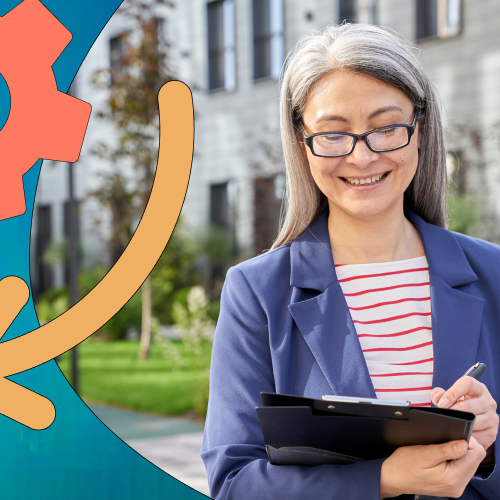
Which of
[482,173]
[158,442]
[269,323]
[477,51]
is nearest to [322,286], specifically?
[269,323]

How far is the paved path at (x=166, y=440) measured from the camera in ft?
18.5

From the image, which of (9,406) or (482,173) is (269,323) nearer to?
(9,406)

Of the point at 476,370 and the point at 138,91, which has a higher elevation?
the point at 138,91

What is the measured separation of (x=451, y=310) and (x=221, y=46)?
15705mm

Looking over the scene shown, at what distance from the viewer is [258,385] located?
163cm

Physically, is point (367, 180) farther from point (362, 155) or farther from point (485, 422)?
point (485, 422)

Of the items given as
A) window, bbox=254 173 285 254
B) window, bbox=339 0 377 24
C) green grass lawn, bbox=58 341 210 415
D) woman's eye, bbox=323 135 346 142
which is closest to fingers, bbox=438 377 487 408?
woman's eye, bbox=323 135 346 142

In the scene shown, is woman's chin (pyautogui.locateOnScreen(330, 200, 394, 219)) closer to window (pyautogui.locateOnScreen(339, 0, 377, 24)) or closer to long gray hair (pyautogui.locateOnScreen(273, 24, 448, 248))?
long gray hair (pyautogui.locateOnScreen(273, 24, 448, 248))

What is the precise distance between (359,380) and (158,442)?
17.0 feet

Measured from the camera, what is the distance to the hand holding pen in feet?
4.79

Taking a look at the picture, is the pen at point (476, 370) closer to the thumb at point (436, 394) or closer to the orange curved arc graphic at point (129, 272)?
the thumb at point (436, 394)

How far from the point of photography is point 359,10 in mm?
13789

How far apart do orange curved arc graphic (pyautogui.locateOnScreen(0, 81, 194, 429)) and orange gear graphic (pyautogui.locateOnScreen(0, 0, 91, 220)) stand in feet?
0.59

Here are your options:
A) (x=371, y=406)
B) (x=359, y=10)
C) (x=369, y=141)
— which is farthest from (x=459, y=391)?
(x=359, y=10)
